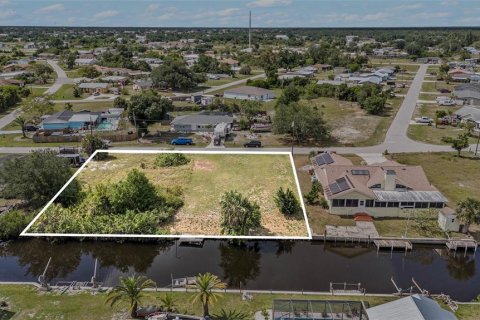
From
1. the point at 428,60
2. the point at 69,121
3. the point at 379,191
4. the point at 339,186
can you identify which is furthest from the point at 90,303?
the point at 428,60

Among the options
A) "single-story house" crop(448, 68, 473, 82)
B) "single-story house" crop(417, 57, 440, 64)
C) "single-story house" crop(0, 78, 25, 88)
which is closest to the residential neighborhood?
"single-story house" crop(0, 78, 25, 88)

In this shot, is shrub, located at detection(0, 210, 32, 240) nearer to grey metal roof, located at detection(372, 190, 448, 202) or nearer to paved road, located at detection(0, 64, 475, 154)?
paved road, located at detection(0, 64, 475, 154)

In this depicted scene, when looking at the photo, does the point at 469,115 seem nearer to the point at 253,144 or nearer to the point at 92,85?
the point at 253,144

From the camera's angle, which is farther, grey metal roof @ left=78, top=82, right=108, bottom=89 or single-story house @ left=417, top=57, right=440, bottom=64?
single-story house @ left=417, top=57, right=440, bottom=64

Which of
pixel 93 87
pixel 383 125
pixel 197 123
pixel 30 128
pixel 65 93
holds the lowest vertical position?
pixel 383 125

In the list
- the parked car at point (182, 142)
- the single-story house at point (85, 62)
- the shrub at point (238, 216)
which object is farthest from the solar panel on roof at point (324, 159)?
the single-story house at point (85, 62)

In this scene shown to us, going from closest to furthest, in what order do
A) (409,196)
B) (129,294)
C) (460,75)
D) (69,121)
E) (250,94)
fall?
1. (129,294)
2. (409,196)
3. (69,121)
4. (250,94)
5. (460,75)

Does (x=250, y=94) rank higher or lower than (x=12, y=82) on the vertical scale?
lower

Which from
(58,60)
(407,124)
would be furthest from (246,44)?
(407,124)
